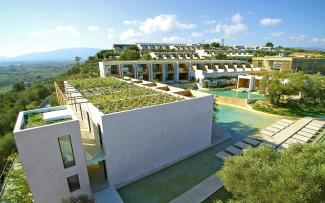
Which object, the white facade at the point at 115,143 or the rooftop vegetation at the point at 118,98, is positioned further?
the rooftop vegetation at the point at 118,98

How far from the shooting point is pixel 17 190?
10.1 metres

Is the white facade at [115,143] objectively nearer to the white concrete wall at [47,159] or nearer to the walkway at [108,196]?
the white concrete wall at [47,159]

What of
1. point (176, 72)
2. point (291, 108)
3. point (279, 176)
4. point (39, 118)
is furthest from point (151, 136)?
point (176, 72)

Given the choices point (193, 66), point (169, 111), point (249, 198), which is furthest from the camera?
point (193, 66)

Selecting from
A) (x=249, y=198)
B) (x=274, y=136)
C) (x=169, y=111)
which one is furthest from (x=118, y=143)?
(x=274, y=136)

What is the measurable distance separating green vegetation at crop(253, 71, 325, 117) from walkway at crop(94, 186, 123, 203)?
76.7 feet

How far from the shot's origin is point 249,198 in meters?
6.34

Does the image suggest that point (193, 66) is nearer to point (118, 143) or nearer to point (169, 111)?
point (169, 111)

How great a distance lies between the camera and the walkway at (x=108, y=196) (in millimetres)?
10430

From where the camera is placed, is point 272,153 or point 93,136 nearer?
point 272,153

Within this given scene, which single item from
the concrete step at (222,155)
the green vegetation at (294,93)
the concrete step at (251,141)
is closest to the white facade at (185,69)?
the green vegetation at (294,93)

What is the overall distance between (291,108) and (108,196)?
Result: 2741 cm

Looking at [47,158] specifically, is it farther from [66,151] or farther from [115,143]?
[115,143]

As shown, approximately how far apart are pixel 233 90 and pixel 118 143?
35.2m
